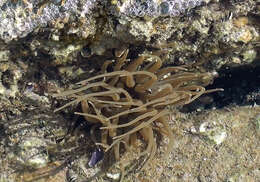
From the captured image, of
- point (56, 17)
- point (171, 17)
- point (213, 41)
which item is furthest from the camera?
point (213, 41)

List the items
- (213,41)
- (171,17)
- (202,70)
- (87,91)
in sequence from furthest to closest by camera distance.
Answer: (202,70) → (87,91) → (213,41) → (171,17)

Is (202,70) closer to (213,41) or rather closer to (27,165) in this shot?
(213,41)

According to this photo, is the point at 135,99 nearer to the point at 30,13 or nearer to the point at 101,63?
the point at 101,63

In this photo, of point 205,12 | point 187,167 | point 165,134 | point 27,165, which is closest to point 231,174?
point 187,167

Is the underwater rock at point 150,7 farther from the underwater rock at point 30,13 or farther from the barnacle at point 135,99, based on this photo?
the barnacle at point 135,99

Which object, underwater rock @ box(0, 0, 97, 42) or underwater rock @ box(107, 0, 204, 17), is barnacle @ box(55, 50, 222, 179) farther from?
underwater rock @ box(0, 0, 97, 42)

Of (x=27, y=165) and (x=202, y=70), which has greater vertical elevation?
(x=202, y=70)
